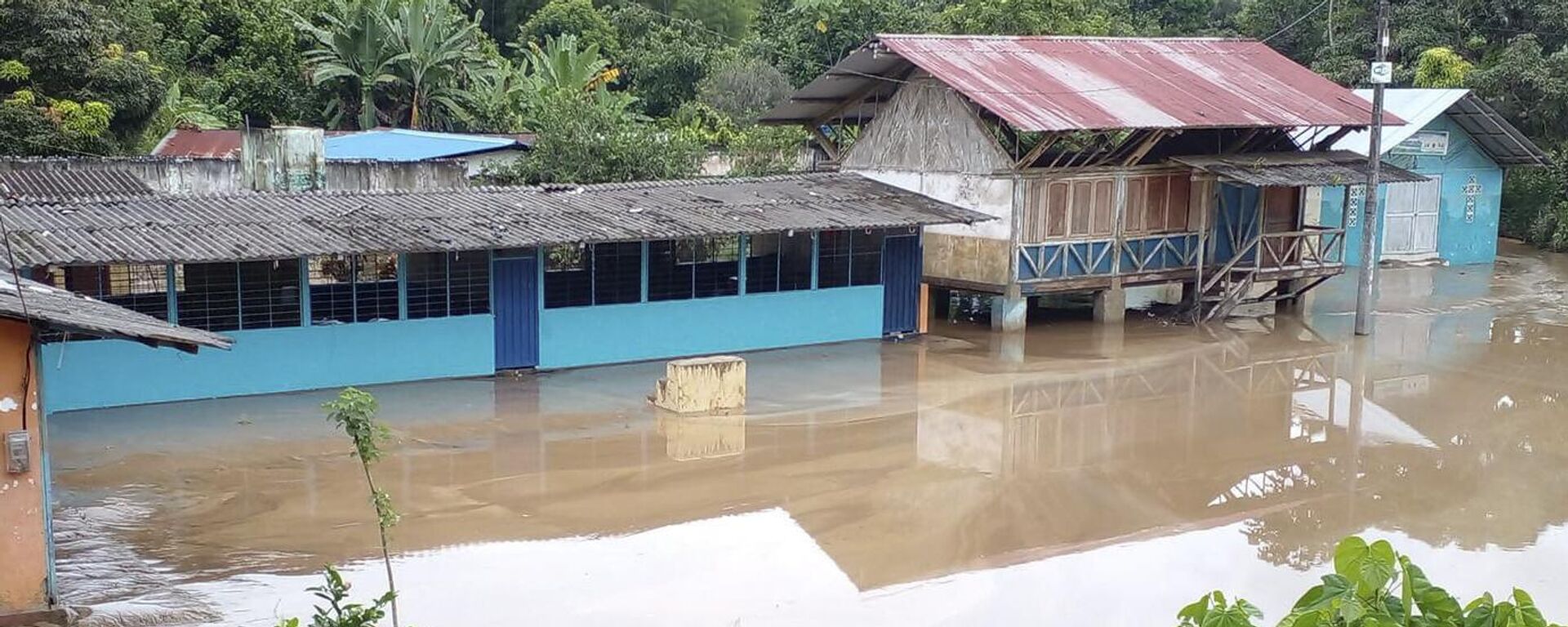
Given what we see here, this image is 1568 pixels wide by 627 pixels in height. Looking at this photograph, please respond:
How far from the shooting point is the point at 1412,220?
97.5 ft

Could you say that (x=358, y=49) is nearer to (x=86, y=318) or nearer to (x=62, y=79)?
(x=62, y=79)

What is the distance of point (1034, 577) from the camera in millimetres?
11391

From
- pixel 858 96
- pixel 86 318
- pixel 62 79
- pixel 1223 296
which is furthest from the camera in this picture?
pixel 62 79

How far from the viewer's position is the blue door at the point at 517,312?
17.7 m

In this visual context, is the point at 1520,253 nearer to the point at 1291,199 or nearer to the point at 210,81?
the point at 1291,199

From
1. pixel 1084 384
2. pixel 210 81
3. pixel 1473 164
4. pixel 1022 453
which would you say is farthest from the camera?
pixel 210 81

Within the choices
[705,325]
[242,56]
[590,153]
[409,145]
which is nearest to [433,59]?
[242,56]

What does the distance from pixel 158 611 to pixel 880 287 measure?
41.4 feet

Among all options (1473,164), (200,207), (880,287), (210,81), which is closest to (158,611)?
(200,207)

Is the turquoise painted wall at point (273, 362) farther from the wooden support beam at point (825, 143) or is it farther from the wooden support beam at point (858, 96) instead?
the wooden support beam at point (825, 143)

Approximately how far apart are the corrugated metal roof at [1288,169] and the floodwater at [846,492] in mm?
3293

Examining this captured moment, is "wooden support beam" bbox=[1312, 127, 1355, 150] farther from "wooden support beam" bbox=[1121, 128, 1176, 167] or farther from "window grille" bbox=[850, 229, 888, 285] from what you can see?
"window grille" bbox=[850, 229, 888, 285]

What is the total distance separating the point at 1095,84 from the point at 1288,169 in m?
3.29

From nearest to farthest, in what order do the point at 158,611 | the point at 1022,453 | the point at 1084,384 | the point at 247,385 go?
the point at 158,611 < the point at 1022,453 < the point at 247,385 < the point at 1084,384
